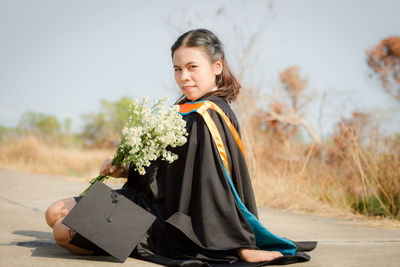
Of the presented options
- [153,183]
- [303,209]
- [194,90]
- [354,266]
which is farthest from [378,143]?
[153,183]

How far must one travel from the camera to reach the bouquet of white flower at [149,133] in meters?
2.29

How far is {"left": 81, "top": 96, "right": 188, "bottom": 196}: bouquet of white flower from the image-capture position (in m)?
2.29

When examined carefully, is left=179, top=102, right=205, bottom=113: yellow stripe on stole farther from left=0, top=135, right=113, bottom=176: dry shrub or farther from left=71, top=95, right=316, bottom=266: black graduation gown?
left=0, top=135, right=113, bottom=176: dry shrub

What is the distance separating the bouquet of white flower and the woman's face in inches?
15.1

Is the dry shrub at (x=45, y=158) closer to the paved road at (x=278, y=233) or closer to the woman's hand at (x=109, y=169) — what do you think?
the paved road at (x=278, y=233)

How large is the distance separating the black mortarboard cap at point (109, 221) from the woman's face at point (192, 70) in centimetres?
91

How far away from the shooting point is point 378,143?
524 cm

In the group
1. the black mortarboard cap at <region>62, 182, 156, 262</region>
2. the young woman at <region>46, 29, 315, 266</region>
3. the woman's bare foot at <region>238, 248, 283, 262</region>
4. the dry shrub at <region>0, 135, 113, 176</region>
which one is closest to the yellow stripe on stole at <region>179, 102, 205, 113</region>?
the young woman at <region>46, 29, 315, 266</region>

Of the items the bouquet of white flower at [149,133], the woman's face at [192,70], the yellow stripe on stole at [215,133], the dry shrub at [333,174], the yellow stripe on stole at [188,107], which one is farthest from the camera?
the dry shrub at [333,174]

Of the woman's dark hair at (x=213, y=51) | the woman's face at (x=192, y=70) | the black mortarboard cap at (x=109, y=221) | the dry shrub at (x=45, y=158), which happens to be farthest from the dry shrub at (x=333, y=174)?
the dry shrub at (x=45, y=158)

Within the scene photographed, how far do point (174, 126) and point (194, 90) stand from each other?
1.73ft

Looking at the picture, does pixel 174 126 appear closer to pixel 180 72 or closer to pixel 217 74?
pixel 180 72

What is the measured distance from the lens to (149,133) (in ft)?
7.70

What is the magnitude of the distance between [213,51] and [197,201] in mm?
1102
